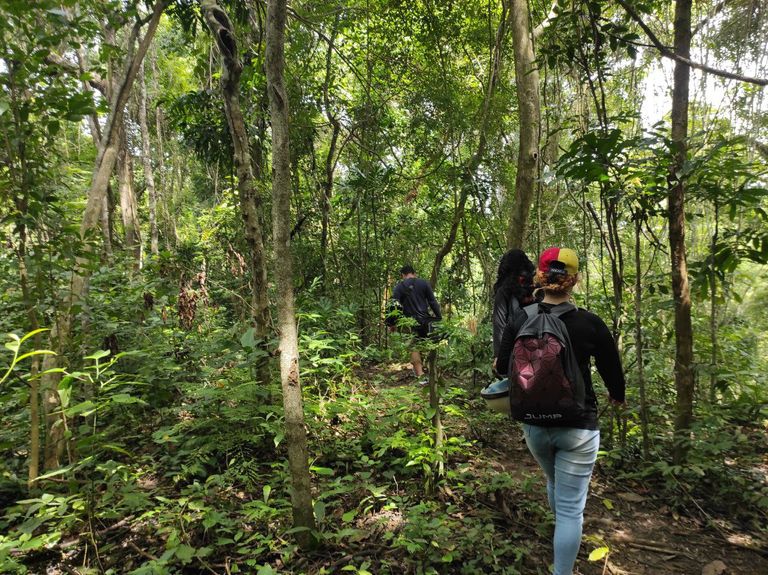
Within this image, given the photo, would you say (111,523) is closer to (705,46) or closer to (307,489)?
(307,489)

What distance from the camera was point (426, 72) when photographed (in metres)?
7.40

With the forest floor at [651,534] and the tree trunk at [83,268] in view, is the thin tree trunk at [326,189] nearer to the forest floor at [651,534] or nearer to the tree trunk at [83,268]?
the tree trunk at [83,268]

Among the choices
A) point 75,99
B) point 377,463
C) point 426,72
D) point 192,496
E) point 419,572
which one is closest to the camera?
point 419,572

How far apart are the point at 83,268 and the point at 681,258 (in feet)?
15.0

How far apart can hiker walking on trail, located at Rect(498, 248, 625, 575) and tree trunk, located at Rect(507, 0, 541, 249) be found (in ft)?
8.86

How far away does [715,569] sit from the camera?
2.67 meters

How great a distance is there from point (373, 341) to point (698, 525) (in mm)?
5972

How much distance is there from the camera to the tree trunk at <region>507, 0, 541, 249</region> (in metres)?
4.80

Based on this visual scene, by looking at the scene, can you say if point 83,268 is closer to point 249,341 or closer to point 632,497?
point 249,341

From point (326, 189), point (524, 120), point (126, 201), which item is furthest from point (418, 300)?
point (126, 201)

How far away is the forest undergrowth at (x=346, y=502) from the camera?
239 cm

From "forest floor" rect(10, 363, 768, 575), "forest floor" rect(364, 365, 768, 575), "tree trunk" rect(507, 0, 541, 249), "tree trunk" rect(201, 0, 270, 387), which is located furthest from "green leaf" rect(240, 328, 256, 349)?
"tree trunk" rect(507, 0, 541, 249)

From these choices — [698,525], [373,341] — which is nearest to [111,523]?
[698,525]

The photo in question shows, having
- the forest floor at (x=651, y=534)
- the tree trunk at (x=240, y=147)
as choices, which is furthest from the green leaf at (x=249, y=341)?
the forest floor at (x=651, y=534)
